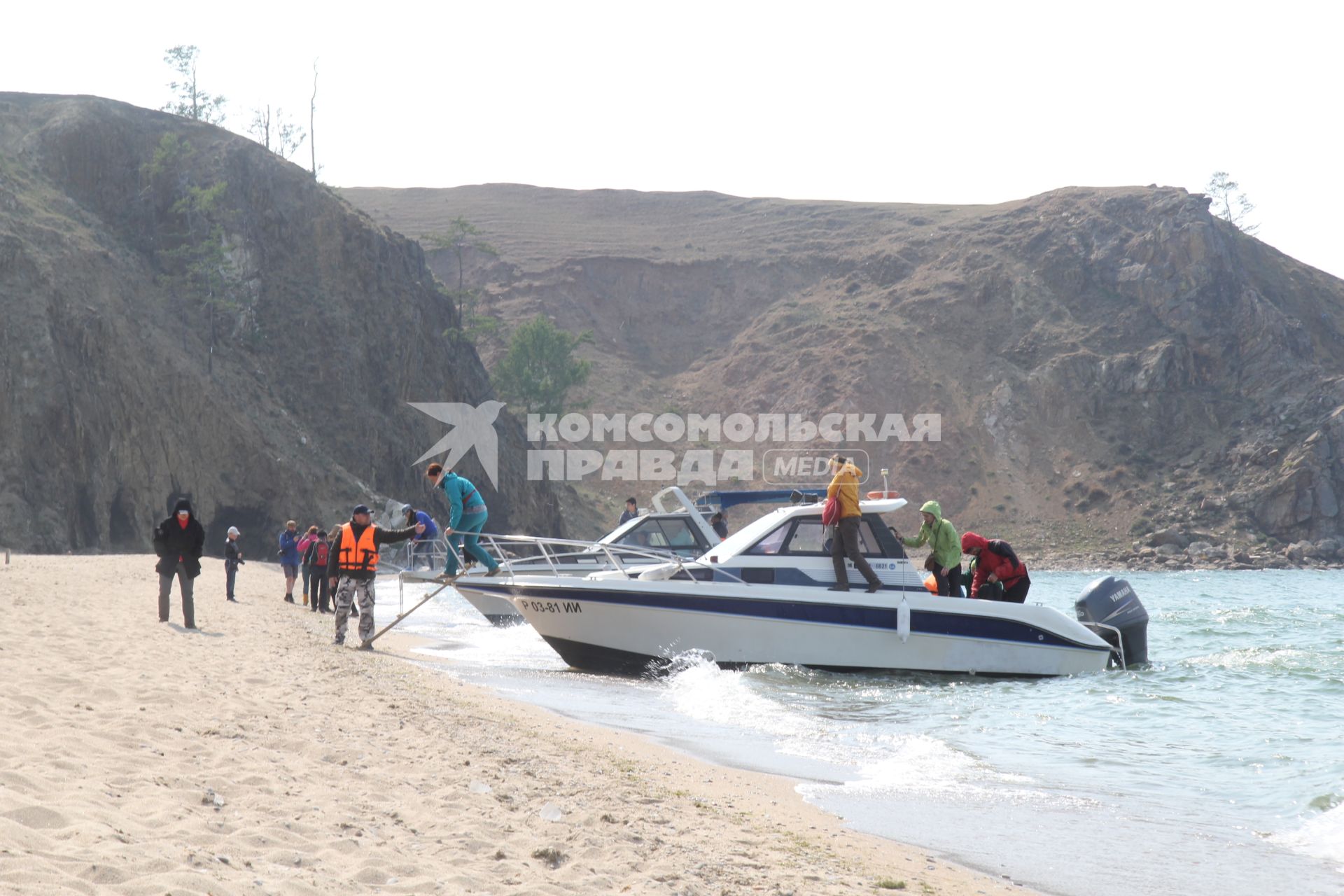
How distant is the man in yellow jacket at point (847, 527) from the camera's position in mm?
13641

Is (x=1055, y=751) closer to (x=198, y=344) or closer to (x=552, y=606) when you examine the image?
(x=552, y=606)

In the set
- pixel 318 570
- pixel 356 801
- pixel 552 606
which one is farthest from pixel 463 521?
pixel 356 801

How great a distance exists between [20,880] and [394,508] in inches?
1655

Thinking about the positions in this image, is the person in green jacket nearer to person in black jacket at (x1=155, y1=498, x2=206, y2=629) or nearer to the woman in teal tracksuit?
the woman in teal tracksuit

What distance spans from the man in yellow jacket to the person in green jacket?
0.97m

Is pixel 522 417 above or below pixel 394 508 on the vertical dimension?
above

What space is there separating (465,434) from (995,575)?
4349cm

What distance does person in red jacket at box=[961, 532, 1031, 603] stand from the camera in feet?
47.7

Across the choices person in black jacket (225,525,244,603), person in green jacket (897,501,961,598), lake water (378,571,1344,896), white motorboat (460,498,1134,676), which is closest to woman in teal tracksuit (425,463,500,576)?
white motorboat (460,498,1134,676)

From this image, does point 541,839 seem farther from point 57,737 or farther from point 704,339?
point 704,339

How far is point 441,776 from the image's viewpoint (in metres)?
6.67

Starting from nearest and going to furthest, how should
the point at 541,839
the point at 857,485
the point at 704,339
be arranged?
the point at 541,839 < the point at 857,485 < the point at 704,339

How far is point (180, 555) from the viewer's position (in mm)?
14359

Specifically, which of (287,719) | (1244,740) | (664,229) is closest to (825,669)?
(1244,740)
